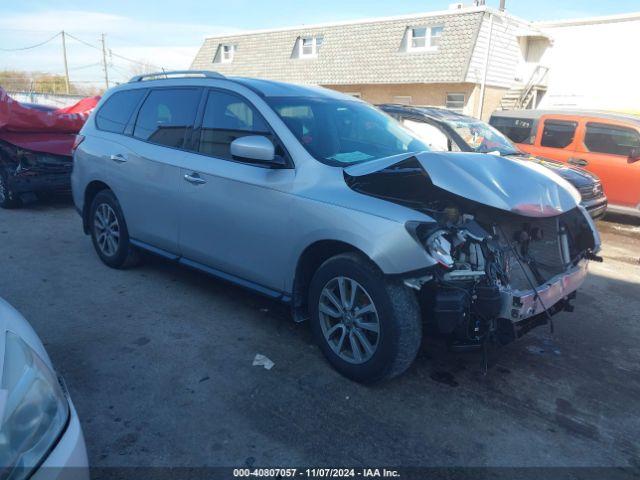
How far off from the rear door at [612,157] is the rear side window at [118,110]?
7.26m

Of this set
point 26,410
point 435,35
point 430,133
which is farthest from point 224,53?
point 26,410

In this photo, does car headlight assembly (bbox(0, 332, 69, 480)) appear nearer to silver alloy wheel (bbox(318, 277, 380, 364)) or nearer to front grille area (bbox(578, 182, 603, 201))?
silver alloy wheel (bbox(318, 277, 380, 364))

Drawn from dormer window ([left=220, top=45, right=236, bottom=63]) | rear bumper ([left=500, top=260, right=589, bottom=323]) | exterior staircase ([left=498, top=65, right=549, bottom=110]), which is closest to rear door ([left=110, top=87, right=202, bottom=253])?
rear bumper ([left=500, top=260, right=589, bottom=323])

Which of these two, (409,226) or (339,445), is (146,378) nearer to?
(339,445)

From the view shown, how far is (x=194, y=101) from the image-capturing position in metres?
4.40

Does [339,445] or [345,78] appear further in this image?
[345,78]

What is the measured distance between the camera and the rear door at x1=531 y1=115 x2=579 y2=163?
9.17 meters

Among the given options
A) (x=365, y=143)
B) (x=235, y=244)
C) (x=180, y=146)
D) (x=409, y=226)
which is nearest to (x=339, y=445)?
(x=409, y=226)

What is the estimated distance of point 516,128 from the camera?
9.91 meters

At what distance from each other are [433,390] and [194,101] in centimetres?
301

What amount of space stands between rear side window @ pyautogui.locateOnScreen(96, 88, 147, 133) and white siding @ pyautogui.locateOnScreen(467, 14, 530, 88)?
17.0 metres

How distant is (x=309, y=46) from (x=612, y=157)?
19.7m

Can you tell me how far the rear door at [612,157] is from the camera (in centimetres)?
854

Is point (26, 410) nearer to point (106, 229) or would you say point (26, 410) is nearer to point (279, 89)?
point (279, 89)
